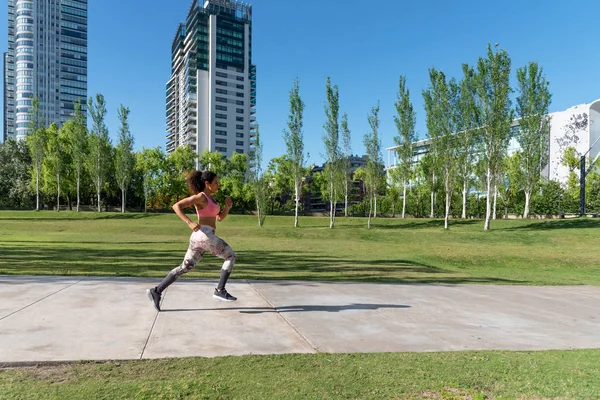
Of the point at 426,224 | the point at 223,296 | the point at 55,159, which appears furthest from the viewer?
the point at 55,159

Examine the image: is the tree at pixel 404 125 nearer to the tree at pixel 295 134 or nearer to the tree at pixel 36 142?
the tree at pixel 295 134

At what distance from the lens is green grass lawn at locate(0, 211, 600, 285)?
11.3 metres

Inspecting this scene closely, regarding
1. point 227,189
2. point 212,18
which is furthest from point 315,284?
point 212,18

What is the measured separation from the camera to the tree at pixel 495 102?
34781 millimetres

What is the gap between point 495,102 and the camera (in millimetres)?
35344

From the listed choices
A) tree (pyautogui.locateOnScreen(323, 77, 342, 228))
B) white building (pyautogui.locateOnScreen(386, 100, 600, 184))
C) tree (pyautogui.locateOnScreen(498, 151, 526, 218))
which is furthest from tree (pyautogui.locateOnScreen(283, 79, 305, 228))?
white building (pyautogui.locateOnScreen(386, 100, 600, 184))

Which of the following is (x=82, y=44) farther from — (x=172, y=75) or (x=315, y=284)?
(x=315, y=284)

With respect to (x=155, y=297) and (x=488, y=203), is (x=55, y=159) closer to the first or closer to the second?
(x=488, y=203)

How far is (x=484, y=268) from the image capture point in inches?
604

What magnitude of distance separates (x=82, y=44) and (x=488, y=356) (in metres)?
183

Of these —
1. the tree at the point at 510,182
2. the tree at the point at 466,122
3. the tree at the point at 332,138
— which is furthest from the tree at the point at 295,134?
the tree at the point at 510,182

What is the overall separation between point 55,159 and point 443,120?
47678mm

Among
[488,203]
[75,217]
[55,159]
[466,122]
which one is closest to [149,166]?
[55,159]

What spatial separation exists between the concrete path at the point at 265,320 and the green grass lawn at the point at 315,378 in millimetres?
332
